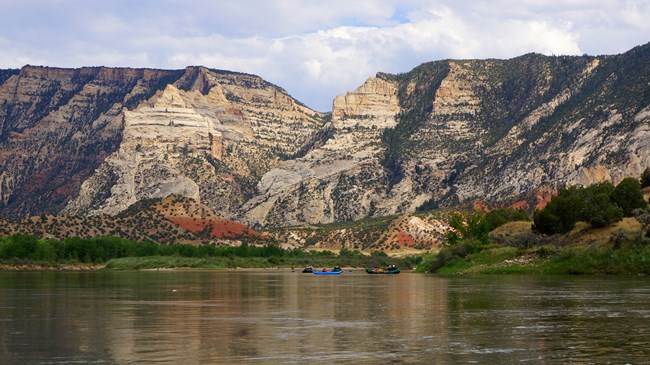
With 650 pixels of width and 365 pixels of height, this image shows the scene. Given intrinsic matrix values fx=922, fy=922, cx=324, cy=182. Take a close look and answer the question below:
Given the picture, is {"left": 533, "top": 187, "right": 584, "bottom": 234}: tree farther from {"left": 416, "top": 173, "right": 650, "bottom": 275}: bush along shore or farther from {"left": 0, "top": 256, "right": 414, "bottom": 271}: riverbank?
{"left": 0, "top": 256, "right": 414, "bottom": 271}: riverbank

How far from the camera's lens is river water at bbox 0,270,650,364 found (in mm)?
31781

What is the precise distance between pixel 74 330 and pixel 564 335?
21.4 meters

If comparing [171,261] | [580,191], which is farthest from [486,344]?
[171,261]

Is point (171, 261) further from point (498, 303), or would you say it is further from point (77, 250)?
point (498, 303)

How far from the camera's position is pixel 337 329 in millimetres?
41125

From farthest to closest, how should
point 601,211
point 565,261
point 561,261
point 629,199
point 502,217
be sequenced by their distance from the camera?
point 502,217, point 629,199, point 601,211, point 561,261, point 565,261

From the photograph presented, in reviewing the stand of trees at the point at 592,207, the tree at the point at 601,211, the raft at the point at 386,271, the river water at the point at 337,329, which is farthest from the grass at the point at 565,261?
the raft at the point at 386,271

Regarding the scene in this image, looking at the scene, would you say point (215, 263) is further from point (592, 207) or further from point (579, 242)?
point (592, 207)

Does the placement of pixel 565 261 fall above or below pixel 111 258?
above

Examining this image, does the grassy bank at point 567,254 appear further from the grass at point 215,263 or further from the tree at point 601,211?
the grass at point 215,263

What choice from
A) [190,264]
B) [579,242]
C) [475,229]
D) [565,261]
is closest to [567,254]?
[565,261]

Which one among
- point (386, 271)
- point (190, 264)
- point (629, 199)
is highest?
point (629, 199)

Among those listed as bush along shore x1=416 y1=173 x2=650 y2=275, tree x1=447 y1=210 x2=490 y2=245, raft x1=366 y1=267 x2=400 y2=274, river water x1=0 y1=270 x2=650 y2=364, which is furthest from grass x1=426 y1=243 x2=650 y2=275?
raft x1=366 y1=267 x2=400 y2=274

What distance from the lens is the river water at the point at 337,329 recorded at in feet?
104
